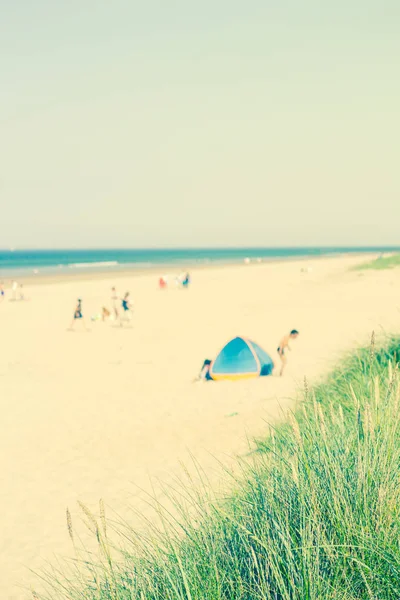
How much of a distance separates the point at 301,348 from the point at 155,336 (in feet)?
20.5

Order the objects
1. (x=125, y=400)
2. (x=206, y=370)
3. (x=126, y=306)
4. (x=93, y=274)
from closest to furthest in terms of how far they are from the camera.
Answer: (x=125, y=400), (x=206, y=370), (x=126, y=306), (x=93, y=274)

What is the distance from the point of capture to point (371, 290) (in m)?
25.0

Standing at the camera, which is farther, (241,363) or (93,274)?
(93,274)

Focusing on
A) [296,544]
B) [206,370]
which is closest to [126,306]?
[206,370]

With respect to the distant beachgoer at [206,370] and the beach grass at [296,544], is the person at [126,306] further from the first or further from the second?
the beach grass at [296,544]

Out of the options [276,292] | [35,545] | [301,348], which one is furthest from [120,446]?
[276,292]

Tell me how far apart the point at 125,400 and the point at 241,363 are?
2.80m

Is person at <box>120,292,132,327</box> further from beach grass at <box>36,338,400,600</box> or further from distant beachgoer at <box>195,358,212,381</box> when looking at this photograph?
beach grass at <box>36,338,400,600</box>

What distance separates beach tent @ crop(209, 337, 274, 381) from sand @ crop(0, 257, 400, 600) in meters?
0.47

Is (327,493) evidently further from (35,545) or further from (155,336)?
(155,336)

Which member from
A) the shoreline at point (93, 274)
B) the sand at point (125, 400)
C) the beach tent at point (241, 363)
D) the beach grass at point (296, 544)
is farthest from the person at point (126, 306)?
the shoreline at point (93, 274)

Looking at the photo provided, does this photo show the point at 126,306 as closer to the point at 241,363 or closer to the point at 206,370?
the point at 206,370

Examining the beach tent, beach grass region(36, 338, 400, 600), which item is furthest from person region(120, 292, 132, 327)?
beach grass region(36, 338, 400, 600)

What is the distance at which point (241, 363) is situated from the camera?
13.0 m
